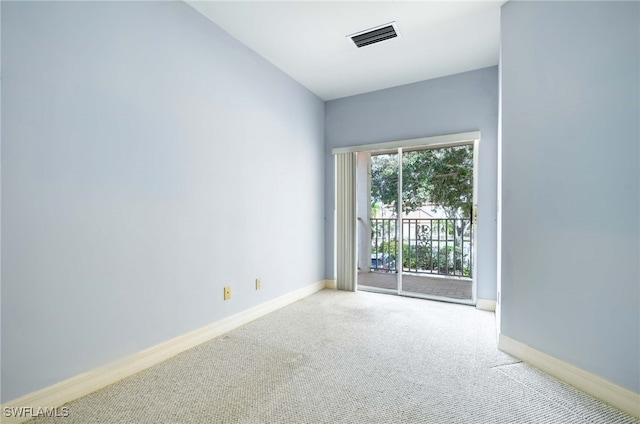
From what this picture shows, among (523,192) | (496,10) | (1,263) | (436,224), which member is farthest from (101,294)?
(436,224)

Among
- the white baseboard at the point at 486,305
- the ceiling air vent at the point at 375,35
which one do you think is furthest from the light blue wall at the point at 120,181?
the white baseboard at the point at 486,305

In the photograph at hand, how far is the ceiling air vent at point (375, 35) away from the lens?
99.6 inches

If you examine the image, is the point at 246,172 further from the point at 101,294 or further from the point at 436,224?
the point at 436,224

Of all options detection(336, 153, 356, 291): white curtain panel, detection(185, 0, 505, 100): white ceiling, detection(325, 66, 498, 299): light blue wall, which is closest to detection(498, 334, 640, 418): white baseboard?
detection(325, 66, 498, 299): light blue wall

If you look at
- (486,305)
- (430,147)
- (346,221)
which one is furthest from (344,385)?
(430,147)

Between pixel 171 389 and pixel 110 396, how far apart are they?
0.31m

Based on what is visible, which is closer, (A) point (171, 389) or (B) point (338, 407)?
(B) point (338, 407)

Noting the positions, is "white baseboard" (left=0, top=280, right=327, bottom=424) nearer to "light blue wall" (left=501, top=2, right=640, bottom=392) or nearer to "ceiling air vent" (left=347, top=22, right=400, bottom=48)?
"light blue wall" (left=501, top=2, right=640, bottom=392)

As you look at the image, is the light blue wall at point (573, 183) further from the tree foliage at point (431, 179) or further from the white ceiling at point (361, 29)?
the tree foliage at point (431, 179)

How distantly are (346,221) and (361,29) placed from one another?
2.30m

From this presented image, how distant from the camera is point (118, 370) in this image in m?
1.79

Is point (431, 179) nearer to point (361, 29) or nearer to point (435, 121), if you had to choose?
point (435, 121)

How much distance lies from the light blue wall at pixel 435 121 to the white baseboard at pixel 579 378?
4.11 feet

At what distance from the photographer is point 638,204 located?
147cm
